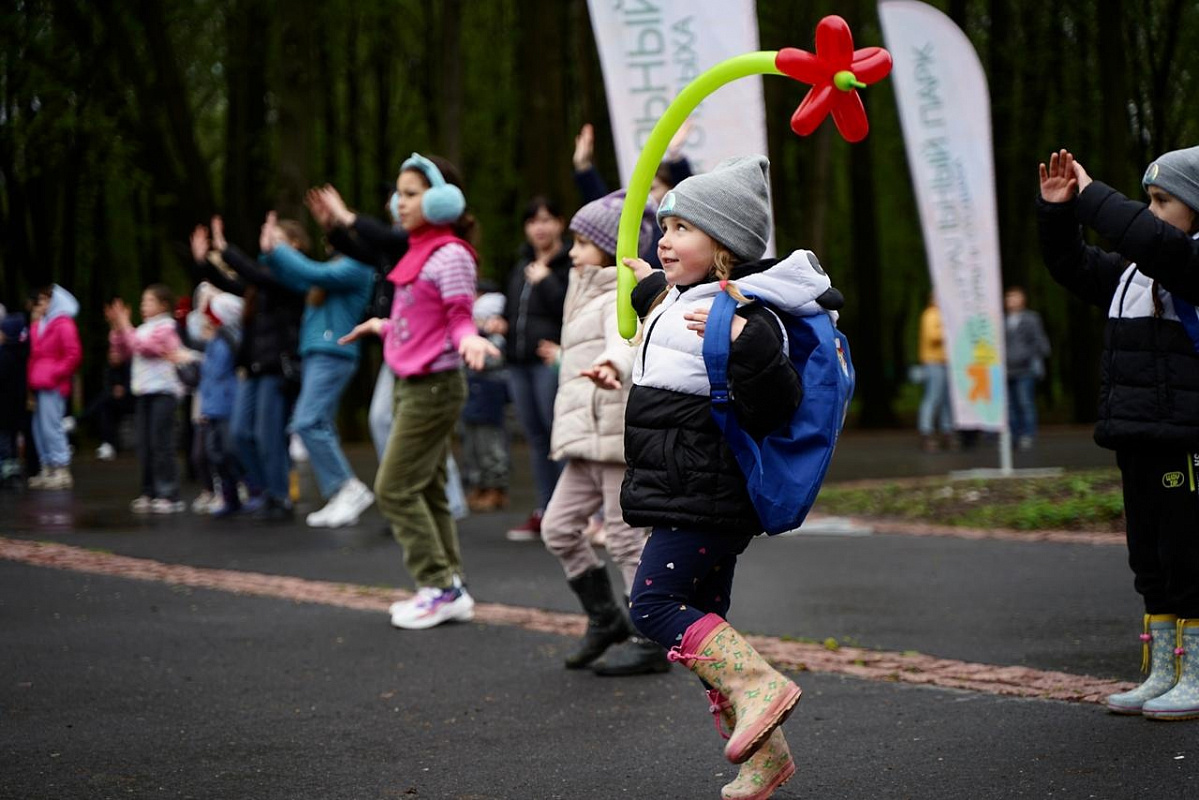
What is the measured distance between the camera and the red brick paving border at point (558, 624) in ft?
19.0

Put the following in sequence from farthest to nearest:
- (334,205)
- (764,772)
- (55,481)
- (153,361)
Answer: (55,481)
(153,361)
(334,205)
(764,772)

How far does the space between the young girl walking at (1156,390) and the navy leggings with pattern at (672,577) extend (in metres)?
1.55

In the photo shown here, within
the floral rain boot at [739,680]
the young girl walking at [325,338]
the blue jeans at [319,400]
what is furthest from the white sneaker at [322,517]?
the floral rain boot at [739,680]

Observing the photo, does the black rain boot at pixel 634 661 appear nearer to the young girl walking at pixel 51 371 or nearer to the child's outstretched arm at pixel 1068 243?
the child's outstretched arm at pixel 1068 243

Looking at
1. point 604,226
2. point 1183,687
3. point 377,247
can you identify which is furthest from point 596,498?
point 377,247

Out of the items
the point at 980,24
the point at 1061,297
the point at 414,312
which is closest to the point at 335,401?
the point at 414,312

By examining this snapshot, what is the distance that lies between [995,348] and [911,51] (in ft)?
9.10

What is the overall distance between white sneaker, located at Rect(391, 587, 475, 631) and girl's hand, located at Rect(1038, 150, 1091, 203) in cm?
335

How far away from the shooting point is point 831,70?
4344 millimetres

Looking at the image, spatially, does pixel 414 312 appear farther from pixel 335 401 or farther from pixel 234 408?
pixel 234 408

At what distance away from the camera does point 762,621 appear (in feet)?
24.1

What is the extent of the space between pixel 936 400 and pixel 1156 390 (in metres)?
16.5

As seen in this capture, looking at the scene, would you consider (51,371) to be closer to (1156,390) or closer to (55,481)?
(55,481)

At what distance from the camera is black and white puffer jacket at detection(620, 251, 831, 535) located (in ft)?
13.6
